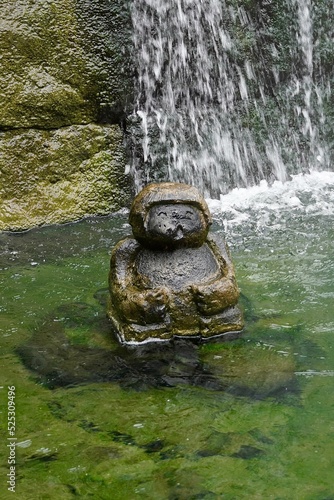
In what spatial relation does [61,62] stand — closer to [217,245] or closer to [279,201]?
[279,201]

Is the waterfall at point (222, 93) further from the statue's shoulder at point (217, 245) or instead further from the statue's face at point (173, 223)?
the statue's face at point (173, 223)

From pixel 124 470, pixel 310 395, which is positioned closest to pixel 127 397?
pixel 124 470

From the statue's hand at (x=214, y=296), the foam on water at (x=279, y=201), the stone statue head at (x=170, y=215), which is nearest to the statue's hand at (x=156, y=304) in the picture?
the statue's hand at (x=214, y=296)

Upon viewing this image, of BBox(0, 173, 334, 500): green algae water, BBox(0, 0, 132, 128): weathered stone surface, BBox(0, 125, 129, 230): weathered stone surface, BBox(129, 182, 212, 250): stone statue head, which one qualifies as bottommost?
BBox(0, 173, 334, 500): green algae water

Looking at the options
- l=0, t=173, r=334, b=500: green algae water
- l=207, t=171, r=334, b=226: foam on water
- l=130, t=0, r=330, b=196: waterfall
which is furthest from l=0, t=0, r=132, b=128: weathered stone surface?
l=0, t=173, r=334, b=500: green algae water

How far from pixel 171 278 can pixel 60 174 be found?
3011 mm

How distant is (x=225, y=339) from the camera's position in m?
4.32

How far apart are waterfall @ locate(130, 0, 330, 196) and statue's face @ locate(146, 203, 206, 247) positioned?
3128 mm

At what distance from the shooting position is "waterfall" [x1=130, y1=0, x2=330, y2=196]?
7350mm

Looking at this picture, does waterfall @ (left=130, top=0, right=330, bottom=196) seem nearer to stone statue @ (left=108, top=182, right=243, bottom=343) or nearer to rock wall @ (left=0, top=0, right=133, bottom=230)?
rock wall @ (left=0, top=0, right=133, bottom=230)

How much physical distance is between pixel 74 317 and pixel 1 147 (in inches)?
104

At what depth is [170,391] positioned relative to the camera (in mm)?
3773

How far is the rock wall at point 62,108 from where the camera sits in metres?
6.78

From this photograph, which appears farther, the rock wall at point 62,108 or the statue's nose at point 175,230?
the rock wall at point 62,108
